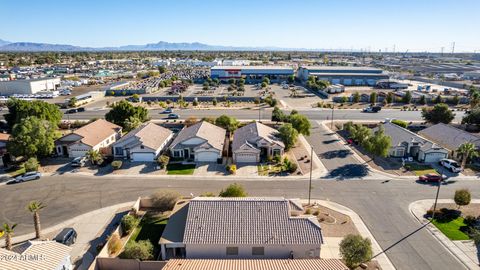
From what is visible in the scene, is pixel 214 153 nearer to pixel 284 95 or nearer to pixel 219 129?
pixel 219 129

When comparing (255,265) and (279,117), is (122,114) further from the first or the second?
(255,265)

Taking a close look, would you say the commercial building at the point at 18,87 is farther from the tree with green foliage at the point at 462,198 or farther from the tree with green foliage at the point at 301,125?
the tree with green foliage at the point at 462,198

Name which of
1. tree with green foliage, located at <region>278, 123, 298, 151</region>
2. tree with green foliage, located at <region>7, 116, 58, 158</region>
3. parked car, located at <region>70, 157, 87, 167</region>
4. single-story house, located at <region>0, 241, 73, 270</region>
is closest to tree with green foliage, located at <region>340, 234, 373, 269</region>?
single-story house, located at <region>0, 241, 73, 270</region>

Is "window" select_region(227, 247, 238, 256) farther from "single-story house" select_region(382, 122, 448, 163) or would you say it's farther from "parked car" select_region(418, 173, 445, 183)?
"single-story house" select_region(382, 122, 448, 163)

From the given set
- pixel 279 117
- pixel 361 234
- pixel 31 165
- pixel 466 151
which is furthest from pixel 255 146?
pixel 31 165

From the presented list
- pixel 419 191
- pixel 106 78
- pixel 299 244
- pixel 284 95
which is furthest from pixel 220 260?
pixel 106 78

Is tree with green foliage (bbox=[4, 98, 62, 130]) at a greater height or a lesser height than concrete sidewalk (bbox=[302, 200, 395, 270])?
greater
